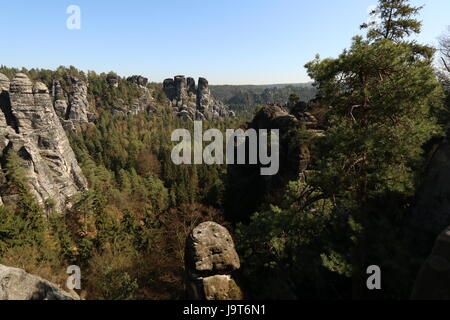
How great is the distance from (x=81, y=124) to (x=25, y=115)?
57.8 metres

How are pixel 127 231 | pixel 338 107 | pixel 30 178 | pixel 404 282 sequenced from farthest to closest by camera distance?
pixel 30 178
pixel 127 231
pixel 338 107
pixel 404 282

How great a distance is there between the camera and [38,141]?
52844 mm

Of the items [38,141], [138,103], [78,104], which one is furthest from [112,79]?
[38,141]

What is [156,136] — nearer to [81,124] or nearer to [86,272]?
[81,124]

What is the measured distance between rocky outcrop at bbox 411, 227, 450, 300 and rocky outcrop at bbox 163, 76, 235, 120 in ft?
526

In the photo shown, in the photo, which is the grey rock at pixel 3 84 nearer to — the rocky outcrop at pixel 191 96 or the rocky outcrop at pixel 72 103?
the rocky outcrop at pixel 72 103

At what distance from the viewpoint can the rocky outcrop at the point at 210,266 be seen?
34.7ft

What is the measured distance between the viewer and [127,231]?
2997 cm

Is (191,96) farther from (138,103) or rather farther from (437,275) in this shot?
(437,275)

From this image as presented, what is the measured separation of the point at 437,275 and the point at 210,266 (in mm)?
7989

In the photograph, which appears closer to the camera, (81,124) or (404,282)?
(404,282)

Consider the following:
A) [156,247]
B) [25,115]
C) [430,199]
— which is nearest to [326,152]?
[430,199]

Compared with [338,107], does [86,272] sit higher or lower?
lower

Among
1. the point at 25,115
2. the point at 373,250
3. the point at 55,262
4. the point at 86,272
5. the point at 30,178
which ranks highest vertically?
the point at 25,115
